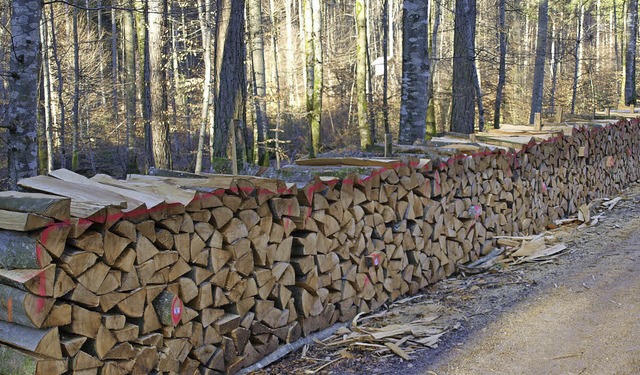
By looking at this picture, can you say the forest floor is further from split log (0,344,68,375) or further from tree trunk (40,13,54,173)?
tree trunk (40,13,54,173)

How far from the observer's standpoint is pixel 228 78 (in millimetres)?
9617

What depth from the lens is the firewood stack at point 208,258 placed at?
139 inches

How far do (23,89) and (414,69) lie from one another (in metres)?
5.62

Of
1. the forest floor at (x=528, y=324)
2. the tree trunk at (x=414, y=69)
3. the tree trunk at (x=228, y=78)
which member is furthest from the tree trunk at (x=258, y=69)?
the forest floor at (x=528, y=324)

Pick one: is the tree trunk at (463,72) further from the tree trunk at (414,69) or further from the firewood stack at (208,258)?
the firewood stack at (208,258)

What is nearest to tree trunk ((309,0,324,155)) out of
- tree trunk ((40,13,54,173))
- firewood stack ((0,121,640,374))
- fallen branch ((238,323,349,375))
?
tree trunk ((40,13,54,173))

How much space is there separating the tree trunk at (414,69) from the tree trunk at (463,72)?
8.67 ft

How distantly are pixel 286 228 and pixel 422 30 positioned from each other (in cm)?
571

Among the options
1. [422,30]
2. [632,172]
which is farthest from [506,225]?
[632,172]

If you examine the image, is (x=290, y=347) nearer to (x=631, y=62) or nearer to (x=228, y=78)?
(x=228, y=78)

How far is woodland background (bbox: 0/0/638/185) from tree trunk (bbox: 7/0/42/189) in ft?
0.19

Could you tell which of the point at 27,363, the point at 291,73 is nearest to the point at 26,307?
the point at 27,363

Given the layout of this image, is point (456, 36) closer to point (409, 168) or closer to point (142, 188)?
point (409, 168)

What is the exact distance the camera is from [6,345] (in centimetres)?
361
